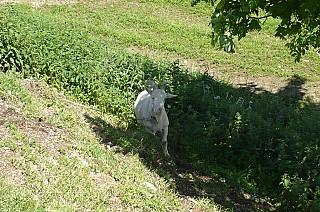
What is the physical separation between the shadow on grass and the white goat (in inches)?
6.9

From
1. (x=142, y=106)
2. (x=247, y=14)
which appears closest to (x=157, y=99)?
(x=142, y=106)

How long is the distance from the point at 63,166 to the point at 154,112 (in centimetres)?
215

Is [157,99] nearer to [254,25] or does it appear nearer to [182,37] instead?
[254,25]

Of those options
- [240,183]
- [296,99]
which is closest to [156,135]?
[240,183]

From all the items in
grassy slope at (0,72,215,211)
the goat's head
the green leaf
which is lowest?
grassy slope at (0,72,215,211)

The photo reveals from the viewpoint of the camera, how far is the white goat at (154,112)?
776 centimetres

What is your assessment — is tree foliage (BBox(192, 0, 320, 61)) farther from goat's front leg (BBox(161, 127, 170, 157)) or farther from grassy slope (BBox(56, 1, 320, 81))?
grassy slope (BBox(56, 1, 320, 81))

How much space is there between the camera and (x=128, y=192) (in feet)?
19.5

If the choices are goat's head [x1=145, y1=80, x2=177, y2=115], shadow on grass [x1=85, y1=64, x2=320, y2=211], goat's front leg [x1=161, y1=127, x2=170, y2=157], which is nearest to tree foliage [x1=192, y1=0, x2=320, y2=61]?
goat's head [x1=145, y1=80, x2=177, y2=115]

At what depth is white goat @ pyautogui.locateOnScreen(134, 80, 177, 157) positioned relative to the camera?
776 centimetres

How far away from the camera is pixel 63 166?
605 cm

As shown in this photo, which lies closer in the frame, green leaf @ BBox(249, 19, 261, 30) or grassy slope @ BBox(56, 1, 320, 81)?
green leaf @ BBox(249, 19, 261, 30)

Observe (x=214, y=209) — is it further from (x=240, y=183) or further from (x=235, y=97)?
(x=235, y=97)

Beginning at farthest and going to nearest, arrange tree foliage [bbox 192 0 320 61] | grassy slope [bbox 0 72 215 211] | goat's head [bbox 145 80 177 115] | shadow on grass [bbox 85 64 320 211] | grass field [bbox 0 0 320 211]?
1. goat's head [bbox 145 80 177 115]
2. shadow on grass [bbox 85 64 320 211]
3. grass field [bbox 0 0 320 211]
4. tree foliage [bbox 192 0 320 61]
5. grassy slope [bbox 0 72 215 211]
